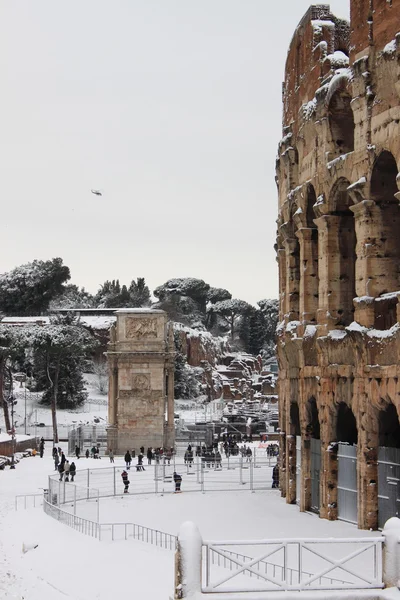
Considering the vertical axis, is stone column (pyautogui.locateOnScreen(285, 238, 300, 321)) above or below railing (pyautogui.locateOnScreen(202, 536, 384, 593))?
above

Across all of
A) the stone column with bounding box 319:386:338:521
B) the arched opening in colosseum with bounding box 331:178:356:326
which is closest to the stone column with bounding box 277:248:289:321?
the arched opening in colosseum with bounding box 331:178:356:326

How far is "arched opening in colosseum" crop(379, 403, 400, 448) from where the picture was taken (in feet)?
83.7

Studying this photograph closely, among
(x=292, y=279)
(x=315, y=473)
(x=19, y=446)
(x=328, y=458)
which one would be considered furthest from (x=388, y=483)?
(x=19, y=446)

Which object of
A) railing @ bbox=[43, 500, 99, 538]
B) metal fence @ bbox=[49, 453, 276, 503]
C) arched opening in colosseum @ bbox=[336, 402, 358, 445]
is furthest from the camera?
metal fence @ bbox=[49, 453, 276, 503]

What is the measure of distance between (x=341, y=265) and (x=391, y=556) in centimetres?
1651

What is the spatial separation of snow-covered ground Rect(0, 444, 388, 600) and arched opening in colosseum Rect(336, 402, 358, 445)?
242 centimetres

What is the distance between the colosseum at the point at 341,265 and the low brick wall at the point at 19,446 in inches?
692

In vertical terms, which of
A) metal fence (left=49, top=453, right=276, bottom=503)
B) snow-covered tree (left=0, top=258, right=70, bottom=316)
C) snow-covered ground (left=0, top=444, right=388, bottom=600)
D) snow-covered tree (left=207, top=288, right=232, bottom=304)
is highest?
snow-covered tree (left=207, top=288, right=232, bottom=304)

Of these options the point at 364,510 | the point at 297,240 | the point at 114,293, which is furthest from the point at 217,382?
the point at 364,510

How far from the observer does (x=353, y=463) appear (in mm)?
26750

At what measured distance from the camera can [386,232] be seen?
25.6 meters

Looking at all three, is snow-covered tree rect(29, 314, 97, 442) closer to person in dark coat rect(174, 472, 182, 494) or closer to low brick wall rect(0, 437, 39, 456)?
low brick wall rect(0, 437, 39, 456)

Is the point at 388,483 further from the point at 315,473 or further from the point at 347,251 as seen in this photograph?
the point at 347,251

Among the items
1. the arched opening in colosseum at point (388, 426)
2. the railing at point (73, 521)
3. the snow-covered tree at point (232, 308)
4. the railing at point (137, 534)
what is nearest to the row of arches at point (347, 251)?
the arched opening in colosseum at point (388, 426)
